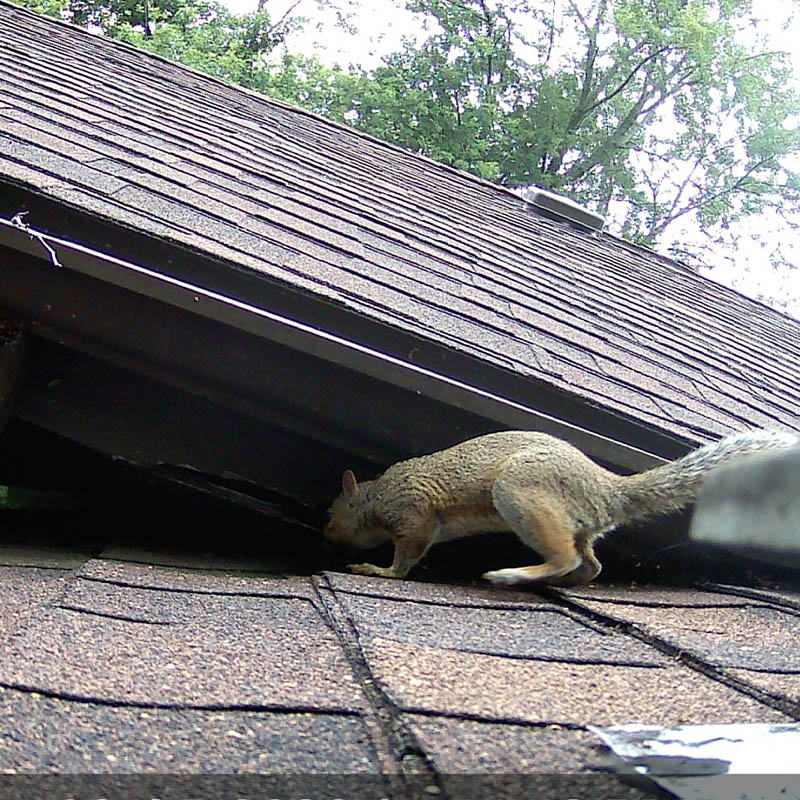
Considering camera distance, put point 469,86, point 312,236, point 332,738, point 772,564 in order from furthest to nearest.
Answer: point 469,86 < point 312,236 < point 772,564 < point 332,738

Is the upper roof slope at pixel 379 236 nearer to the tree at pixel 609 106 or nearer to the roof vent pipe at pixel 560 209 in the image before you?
the roof vent pipe at pixel 560 209

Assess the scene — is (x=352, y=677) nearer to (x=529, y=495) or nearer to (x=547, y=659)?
(x=547, y=659)

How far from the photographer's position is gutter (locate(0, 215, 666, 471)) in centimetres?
223

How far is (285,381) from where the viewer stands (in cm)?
247

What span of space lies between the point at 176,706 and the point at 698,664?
33.3 inches

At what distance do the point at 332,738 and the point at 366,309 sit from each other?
1.70m

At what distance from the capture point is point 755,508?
264cm

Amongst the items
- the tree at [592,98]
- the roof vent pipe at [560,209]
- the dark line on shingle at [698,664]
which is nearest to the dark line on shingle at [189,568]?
the dark line on shingle at [698,664]

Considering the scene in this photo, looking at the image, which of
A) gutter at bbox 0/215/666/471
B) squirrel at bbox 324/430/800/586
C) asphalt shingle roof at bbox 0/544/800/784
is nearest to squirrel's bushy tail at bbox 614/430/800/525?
squirrel at bbox 324/430/800/586

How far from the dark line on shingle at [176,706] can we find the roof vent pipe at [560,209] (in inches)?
241

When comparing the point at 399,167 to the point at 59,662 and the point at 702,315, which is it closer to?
the point at 702,315

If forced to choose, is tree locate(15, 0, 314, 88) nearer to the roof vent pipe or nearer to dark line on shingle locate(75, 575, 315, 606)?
the roof vent pipe

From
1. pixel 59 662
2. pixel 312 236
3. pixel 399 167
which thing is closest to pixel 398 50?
pixel 399 167

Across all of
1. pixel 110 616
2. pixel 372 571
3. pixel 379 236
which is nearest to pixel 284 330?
pixel 372 571
